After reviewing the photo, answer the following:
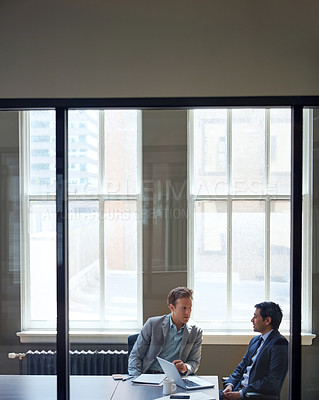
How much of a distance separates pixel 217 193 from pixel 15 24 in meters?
1.61

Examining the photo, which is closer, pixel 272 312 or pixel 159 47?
pixel 159 47

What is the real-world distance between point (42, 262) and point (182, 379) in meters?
1.12

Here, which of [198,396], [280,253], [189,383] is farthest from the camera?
[280,253]

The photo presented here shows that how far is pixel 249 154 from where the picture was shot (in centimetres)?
302

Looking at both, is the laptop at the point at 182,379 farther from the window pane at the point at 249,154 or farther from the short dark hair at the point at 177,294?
the window pane at the point at 249,154

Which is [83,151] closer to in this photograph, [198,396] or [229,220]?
[229,220]

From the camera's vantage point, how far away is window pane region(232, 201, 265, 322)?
3027 millimetres

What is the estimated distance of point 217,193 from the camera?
302 cm

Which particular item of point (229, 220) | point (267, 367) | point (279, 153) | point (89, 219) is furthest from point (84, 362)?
point (279, 153)

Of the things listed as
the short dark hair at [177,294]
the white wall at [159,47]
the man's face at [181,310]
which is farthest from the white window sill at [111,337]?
the white wall at [159,47]

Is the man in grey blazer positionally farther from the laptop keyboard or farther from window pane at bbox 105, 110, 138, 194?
window pane at bbox 105, 110, 138, 194

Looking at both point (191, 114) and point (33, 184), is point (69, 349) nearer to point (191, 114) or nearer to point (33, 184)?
point (33, 184)

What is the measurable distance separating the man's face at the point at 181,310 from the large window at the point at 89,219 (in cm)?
22

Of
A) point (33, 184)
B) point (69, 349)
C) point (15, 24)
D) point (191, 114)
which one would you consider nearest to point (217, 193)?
point (191, 114)
